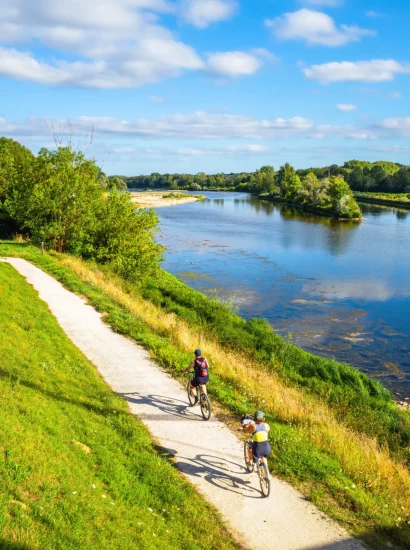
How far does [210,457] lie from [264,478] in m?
1.47

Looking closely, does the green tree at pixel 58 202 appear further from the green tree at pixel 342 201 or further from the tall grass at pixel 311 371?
the green tree at pixel 342 201

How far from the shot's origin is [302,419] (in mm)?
12172

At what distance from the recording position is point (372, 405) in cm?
1662

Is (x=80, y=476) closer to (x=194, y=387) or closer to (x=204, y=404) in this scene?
(x=204, y=404)

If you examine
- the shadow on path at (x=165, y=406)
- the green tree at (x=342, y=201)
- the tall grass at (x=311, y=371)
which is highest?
the green tree at (x=342, y=201)

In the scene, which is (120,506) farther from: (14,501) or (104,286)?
(104,286)

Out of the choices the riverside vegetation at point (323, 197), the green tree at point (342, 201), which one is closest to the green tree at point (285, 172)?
the riverside vegetation at point (323, 197)

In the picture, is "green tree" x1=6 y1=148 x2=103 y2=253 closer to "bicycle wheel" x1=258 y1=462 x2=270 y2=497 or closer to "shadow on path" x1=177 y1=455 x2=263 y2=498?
"shadow on path" x1=177 y1=455 x2=263 y2=498

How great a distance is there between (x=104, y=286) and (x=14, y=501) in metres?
19.7

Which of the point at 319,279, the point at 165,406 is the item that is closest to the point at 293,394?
the point at 165,406

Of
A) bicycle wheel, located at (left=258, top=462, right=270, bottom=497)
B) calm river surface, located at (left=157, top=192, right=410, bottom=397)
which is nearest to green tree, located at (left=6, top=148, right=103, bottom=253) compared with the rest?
calm river surface, located at (left=157, top=192, right=410, bottom=397)

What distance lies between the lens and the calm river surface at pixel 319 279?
81.1 feet

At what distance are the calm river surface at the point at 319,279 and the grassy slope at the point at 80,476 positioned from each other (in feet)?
44.6

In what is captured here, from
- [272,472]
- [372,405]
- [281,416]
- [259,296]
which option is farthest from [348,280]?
[272,472]
